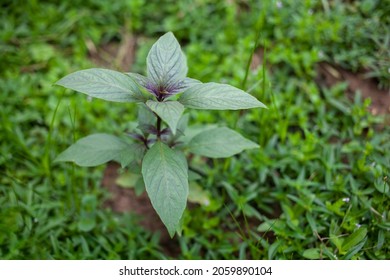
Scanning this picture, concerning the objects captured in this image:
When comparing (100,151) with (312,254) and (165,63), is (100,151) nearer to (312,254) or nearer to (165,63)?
(165,63)

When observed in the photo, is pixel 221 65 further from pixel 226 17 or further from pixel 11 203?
pixel 11 203

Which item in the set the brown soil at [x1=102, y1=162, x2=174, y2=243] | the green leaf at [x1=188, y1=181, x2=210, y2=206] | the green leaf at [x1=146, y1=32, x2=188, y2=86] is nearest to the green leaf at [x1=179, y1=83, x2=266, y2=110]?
the green leaf at [x1=146, y1=32, x2=188, y2=86]

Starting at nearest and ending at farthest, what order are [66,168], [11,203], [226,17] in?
[11,203], [66,168], [226,17]

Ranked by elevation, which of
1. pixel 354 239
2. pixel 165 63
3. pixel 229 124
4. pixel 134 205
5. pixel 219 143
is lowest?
pixel 134 205

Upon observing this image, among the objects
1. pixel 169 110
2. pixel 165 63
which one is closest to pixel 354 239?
pixel 169 110

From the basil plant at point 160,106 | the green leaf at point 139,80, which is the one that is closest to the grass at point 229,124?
the basil plant at point 160,106

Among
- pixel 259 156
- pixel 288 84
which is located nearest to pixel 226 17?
pixel 288 84

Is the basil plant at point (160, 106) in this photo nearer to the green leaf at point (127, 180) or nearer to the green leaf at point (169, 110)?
the green leaf at point (169, 110)

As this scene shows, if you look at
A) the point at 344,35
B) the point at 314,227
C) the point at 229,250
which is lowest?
the point at 229,250
